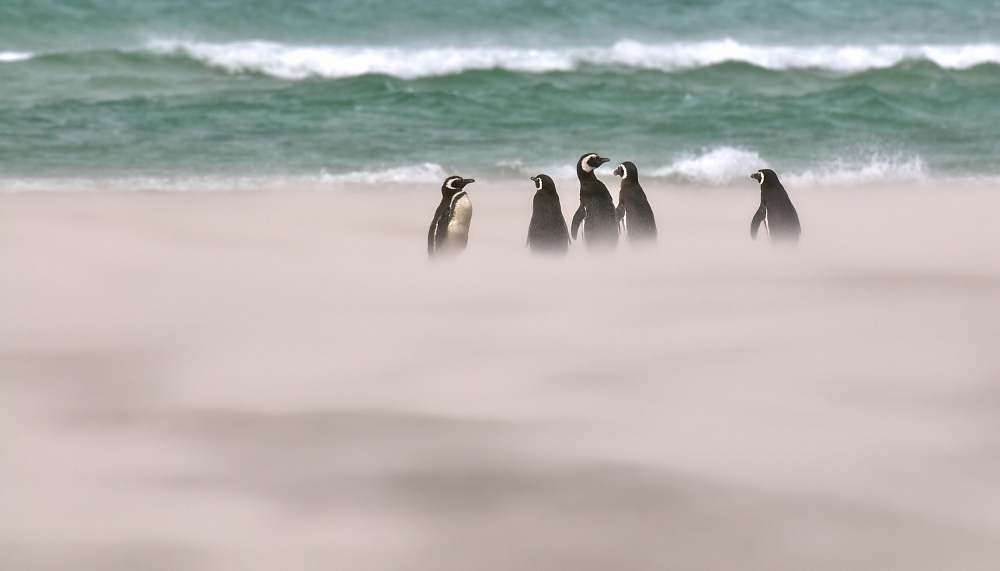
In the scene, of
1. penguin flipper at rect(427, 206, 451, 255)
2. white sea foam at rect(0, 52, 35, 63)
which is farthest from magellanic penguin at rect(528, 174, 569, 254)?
white sea foam at rect(0, 52, 35, 63)

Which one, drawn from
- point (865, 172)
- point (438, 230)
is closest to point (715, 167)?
point (865, 172)

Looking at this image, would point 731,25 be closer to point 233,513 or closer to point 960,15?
point 960,15

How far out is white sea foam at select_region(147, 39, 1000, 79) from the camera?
13133mm

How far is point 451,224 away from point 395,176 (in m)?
3.26

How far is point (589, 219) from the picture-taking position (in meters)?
4.95

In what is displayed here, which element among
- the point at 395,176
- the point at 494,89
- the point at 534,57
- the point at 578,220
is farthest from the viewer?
the point at 534,57

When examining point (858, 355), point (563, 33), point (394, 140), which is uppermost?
point (563, 33)

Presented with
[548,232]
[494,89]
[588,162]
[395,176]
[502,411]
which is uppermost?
[494,89]

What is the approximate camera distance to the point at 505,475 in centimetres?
227

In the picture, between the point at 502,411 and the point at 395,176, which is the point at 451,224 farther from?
the point at 395,176

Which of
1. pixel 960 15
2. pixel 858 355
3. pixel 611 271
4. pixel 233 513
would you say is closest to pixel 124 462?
pixel 233 513

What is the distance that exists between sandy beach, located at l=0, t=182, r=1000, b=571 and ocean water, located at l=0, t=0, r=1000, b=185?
4007 mm

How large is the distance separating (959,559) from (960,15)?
15.5m

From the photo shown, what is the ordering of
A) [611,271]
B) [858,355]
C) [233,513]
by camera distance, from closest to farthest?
[233,513]
[858,355]
[611,271]
